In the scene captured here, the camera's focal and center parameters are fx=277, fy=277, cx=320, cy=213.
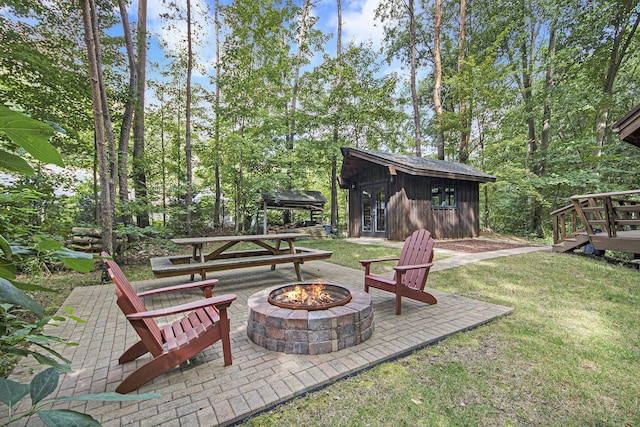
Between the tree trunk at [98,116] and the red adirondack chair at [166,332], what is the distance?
3.56 metres

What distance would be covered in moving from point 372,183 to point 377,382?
10110mm

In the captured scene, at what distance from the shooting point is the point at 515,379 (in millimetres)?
2264

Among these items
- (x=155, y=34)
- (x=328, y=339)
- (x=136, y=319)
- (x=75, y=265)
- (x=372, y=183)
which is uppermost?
(x=155, y=34)

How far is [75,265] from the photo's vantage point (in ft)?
Result: 3.13

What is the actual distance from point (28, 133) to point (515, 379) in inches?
126

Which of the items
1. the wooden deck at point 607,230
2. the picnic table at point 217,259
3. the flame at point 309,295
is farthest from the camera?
the wooden deck at point 607,230

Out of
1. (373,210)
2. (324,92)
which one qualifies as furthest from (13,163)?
(324,92)

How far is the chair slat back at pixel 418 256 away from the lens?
3.68 metres

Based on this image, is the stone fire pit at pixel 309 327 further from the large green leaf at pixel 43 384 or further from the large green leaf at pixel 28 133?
the large green leaf at pixel 28 133

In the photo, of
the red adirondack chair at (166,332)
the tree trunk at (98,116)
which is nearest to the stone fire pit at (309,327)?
the red adirondack chair at (166,332)

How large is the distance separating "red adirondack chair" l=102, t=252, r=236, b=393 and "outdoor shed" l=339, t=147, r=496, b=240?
8.26m

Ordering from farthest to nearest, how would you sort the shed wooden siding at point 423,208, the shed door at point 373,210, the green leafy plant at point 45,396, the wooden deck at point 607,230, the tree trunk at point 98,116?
the shed door at point 373,210 → the shed wooden siding at point 423,208 → the wooden deck at point 607,230 → the tree trunk at point 98,116 → the green leafy plant at point 45,396

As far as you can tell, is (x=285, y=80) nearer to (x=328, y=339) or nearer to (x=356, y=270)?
(x=356, y=270)

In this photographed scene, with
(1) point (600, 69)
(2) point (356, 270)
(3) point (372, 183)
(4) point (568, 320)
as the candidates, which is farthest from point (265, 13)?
(4) point (568, 320)
